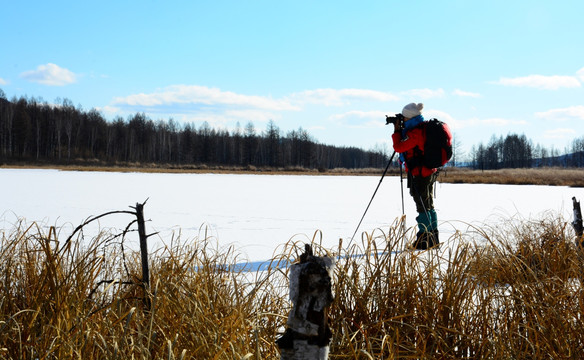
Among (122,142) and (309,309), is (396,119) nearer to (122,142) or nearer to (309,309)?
(309,309)

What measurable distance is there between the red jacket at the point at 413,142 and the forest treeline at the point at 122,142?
54.7 meters

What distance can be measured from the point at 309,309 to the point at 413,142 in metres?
3.64

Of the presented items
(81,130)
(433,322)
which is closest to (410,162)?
(433,322)

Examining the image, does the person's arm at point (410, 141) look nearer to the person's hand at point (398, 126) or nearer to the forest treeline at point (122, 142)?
the person's hand at point (398, 126)

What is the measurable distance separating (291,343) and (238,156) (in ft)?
232

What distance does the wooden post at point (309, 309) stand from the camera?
84 cm

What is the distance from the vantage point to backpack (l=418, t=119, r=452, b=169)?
4.14 meters

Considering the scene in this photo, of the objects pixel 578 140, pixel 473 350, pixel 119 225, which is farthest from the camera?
pixel 578 140

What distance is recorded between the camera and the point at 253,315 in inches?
79.0

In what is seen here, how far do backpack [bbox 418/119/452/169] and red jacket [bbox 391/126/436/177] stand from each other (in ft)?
0.17

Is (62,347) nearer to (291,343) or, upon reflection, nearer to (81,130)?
(291,343)

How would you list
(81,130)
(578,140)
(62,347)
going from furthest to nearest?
(578,140)
(81,130)
(62,347)

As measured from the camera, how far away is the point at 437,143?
13.6 ft

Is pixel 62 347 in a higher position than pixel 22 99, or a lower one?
lower
